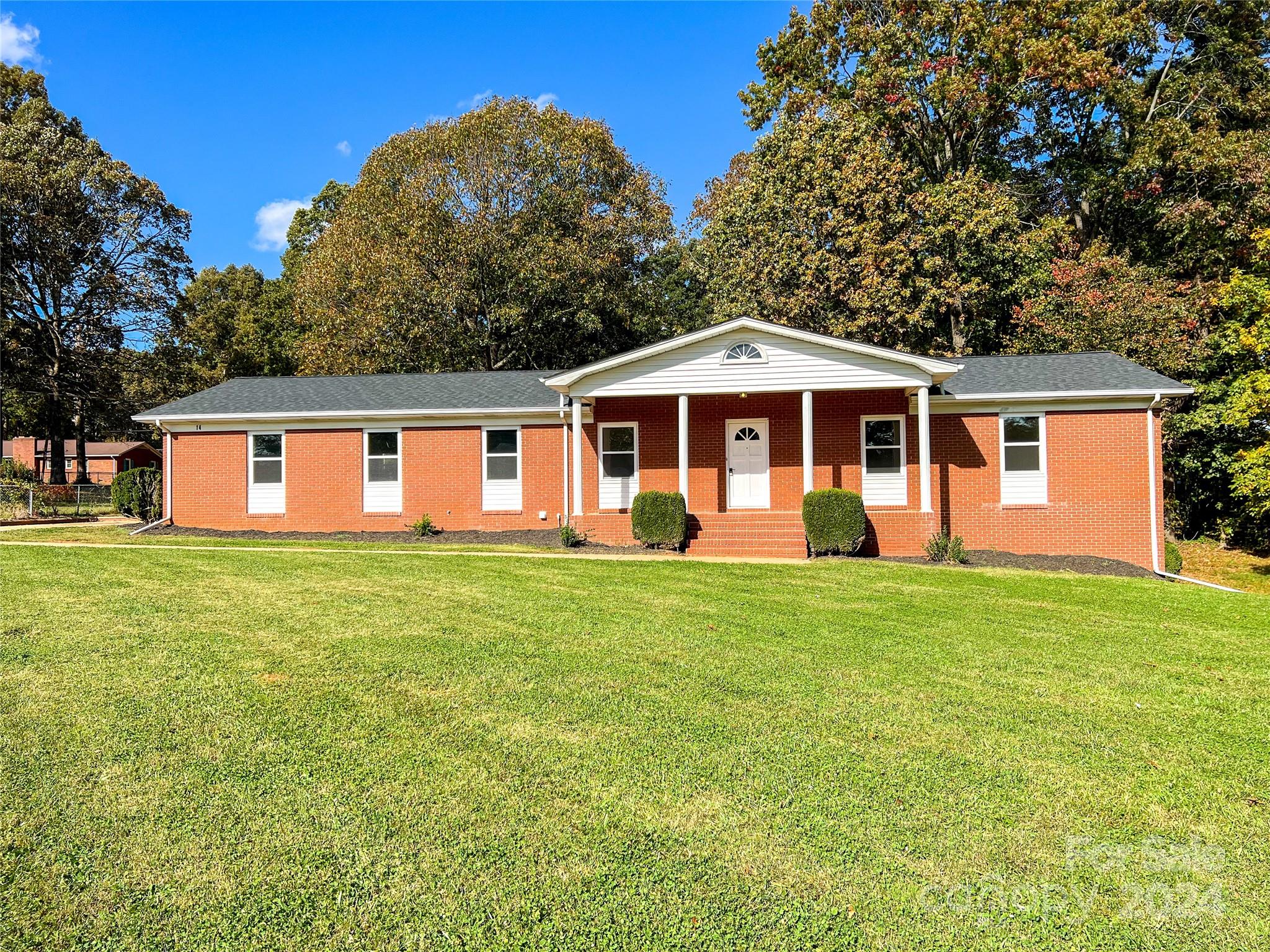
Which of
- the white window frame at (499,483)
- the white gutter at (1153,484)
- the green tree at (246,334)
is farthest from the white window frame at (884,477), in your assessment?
the green tree at (246,334)

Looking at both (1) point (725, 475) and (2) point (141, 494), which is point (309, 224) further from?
(1) point (725, 475)

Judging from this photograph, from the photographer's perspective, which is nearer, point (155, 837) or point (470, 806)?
point (155, 837)

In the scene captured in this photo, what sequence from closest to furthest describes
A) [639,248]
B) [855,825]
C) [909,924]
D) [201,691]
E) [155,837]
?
[909,924] → [155,837] → [855,825] → [201,691] → [639,248]

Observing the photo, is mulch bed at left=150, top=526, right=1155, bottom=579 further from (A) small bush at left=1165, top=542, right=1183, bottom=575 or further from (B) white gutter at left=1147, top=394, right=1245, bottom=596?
(A) small bush at left=1165, top=542, right=1183, bottom=575

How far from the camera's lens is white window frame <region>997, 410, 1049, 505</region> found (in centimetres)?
1539

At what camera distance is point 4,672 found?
5.29 meters

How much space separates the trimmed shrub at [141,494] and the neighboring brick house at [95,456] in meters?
26.0

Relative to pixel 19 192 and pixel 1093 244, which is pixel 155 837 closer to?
pixel 1093 244

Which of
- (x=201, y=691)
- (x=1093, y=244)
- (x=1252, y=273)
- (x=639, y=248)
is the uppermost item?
(x=639, y=248)

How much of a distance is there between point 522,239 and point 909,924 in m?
26.4

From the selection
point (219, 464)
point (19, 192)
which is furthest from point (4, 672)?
point (19, 192)

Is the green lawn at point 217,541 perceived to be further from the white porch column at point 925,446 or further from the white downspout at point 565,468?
the white porch column at point 925,446

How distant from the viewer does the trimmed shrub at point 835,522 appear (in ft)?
47.0

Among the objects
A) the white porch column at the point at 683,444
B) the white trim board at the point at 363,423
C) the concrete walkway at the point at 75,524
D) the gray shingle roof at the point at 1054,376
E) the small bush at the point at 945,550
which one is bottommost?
the small bush at the point at 945,550
